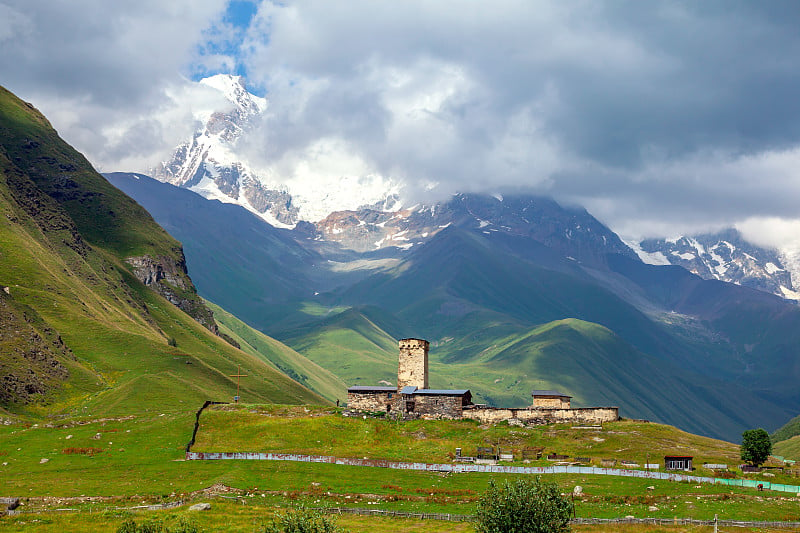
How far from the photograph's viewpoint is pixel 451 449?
333 feet

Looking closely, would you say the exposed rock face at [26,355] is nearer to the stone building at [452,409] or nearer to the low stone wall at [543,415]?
the stone building at [452,409]

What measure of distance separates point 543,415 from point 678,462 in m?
27.2

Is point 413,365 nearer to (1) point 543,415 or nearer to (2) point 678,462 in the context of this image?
(1) point 543,415

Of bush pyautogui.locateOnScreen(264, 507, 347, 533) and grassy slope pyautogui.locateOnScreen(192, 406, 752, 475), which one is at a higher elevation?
grassy slope pyautogui.locateOnScreen(192, 406, 752, 475)

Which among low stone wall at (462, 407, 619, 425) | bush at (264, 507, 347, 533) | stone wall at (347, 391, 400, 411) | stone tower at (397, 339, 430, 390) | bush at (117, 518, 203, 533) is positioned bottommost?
bush at (117, 518, 203, 533)

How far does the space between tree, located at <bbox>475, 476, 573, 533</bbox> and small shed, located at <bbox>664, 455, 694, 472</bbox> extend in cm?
3608

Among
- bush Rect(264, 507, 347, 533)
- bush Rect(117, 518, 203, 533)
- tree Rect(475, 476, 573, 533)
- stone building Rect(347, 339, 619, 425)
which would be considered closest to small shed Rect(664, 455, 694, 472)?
stone building Rect(347, 339, 619, 425)

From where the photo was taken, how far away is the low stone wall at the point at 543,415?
113875 mm

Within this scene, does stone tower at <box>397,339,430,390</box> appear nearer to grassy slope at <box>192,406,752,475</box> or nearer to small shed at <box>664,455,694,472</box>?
grassy slope at <box>192,406,752,475</box>

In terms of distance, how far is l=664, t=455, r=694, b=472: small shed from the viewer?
295 ft

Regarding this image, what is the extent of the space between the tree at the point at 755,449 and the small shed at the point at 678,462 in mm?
10360

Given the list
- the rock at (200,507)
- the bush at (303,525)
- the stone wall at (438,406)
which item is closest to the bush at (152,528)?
the bush at (303,525)

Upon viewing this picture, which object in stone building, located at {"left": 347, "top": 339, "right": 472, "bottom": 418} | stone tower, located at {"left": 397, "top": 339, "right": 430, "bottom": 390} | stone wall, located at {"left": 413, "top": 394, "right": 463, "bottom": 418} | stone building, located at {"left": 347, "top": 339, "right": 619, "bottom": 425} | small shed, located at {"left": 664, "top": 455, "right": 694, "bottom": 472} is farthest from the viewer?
stone tower, located at {"left": 397, "top": 339, "right": 430, "bottom": 390}

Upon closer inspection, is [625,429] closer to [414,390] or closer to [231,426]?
[414,390]
